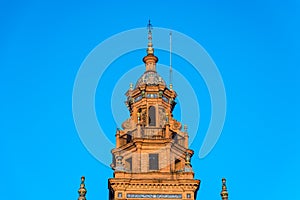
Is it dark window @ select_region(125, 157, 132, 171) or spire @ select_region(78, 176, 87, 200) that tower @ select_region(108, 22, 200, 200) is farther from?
spire @ select_region(78, 176, 87, 200)

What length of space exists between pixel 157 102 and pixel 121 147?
6.69 m

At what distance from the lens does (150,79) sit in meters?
82.2

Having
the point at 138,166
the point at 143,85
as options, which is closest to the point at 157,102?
the point at 143,85

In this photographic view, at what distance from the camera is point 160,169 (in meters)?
74.6

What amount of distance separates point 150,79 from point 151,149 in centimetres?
940

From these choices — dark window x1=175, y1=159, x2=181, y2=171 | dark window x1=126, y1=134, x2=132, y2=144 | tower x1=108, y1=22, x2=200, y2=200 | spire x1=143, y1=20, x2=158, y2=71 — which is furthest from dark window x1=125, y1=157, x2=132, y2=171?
spire x1=143, y1=20, x2=158, y2=71

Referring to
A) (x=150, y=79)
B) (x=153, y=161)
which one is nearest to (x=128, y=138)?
(x=153, y=161)

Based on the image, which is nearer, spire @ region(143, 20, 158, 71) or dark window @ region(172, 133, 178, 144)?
dark window @ region(172, 133, 178, 144)

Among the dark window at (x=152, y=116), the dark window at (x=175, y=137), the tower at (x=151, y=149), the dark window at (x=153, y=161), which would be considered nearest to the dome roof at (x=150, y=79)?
the tower at (x=151, y=149)

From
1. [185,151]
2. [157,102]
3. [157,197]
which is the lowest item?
[157,197]

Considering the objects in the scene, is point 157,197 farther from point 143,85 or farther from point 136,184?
point 143,85

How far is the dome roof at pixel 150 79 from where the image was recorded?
8175 centimetres

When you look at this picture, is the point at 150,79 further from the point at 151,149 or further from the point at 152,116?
the point at 151,149

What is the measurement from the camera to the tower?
71.9m
